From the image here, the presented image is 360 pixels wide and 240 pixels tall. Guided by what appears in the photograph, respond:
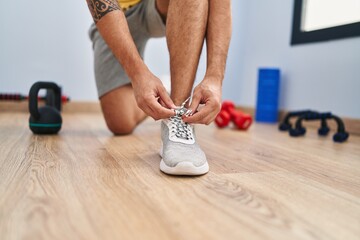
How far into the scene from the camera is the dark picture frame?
1.83 metres

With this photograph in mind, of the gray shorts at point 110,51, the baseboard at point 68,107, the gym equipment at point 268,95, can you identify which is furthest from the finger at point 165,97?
the baseboard at point 68,107

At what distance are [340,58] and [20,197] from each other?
184cm

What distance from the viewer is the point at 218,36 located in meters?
0.98

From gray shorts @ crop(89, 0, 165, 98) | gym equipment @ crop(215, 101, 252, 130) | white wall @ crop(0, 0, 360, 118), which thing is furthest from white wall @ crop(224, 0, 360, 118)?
gray shorts @ crop(89, 0, 165, 98)

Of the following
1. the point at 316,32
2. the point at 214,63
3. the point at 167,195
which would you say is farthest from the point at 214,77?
the point at 316,32

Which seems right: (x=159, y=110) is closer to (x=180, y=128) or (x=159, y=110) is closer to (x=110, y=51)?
(x=180, y=128)

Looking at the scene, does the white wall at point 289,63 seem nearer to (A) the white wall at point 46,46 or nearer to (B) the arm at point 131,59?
(A) the white wall at point 46,46

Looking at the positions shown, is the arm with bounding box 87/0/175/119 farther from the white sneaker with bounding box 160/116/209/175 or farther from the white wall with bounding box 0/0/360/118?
the white wall with bounding box 0/0/360/118

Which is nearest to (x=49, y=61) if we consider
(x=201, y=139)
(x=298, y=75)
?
(x=201, y=139)

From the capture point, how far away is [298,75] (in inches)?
88.3

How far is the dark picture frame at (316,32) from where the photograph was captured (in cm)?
183

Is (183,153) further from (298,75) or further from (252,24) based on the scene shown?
(252,24)

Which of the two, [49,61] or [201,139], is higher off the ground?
[49,61]

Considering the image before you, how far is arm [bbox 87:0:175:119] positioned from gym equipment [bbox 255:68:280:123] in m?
1.61
